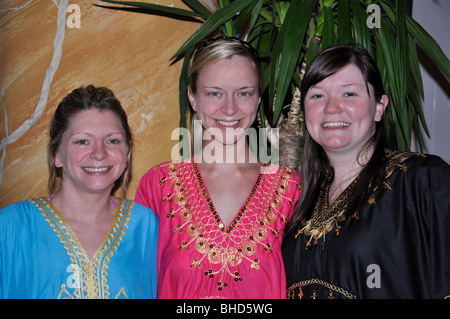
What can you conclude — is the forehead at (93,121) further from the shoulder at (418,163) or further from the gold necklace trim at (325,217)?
the shoulder at (418,163)

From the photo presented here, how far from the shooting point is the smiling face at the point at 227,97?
187 cm

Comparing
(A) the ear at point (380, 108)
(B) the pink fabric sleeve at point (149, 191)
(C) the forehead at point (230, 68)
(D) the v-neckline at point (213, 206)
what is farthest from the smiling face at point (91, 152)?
(A) the ear at point (380, 108)

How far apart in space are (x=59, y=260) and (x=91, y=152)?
0.39 metres

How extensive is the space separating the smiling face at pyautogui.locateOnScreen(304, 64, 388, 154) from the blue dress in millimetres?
816

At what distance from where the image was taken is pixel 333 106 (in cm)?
170

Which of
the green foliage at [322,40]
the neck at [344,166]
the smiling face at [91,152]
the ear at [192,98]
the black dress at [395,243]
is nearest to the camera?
the black dress at [395,243]

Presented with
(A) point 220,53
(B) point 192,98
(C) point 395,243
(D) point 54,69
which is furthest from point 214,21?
(C) point 395,243

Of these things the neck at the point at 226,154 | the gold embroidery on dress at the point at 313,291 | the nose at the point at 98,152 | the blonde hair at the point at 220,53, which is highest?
the blonde hair at the point at 220,53

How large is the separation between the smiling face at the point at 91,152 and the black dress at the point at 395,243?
0.80 m

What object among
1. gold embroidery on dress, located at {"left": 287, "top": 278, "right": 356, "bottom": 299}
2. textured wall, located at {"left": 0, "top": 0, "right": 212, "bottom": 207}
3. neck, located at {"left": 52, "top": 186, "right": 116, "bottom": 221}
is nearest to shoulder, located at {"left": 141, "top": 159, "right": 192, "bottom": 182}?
neck, located at {"left": 52, "top": 186, "right": 116, "bottom": 221}

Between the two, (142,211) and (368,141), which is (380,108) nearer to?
(368,141)

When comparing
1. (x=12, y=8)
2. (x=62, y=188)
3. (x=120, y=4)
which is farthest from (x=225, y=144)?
(x=12, y=8)

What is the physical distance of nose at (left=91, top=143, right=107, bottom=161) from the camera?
1.66 metres

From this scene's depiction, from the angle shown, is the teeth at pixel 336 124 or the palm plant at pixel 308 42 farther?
the palm plant at pixel 308 42
